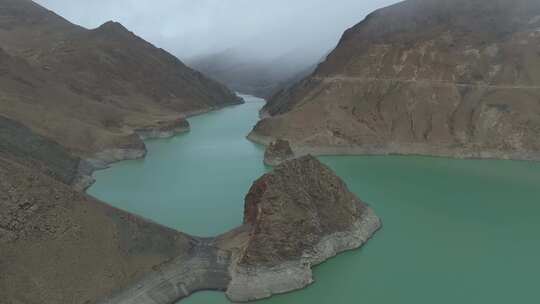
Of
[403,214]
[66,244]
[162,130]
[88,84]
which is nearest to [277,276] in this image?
[66,244]

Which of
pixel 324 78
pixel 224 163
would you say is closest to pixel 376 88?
pixel 324 78

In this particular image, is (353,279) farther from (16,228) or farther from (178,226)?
(16,228)

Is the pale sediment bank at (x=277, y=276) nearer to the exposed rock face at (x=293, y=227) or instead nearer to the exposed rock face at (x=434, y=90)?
the exposed rock face at (x=293, y=227)

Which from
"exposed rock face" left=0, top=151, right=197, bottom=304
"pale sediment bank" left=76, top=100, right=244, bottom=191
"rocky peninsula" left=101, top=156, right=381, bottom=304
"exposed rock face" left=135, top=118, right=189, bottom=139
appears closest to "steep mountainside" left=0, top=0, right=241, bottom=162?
"pale sediment bank" left=76, top=100, right=244, bottom=191

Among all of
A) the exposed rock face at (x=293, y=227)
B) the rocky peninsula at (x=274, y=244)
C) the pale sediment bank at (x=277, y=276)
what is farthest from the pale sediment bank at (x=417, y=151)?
the pale sediment bank at (x=277, y=276)

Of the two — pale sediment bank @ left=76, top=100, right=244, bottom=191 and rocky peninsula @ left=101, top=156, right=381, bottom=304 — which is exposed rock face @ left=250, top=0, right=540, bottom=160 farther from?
rocky peninsula @ left=101, top=156, right=381, bottom=304
